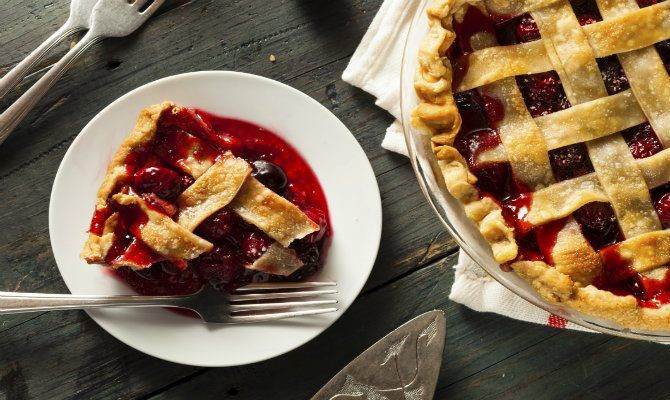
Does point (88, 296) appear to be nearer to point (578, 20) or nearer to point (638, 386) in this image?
point (578, 20)

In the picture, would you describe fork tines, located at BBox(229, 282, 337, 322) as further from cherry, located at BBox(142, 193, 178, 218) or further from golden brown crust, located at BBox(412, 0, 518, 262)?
golden brown crust, located at BBox(412, 0, 518, 262)

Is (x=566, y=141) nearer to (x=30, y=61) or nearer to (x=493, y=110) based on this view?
(x=493, y=110)

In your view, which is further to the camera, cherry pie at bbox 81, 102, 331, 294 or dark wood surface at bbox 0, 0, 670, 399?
dark wood surface at bbox 0, 0, 670, 399

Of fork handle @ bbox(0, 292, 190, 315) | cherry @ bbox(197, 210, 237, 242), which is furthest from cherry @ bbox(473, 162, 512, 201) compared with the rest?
fork handle @ bbox(0, 292, 190, 315)

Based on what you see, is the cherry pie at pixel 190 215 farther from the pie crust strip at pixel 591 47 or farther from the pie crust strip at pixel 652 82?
the pie crust strip at pixel 652 82

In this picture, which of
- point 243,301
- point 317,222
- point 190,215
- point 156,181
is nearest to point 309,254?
point 317,222

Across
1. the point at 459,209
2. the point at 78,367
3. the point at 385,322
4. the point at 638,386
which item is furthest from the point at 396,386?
the point at 78,367

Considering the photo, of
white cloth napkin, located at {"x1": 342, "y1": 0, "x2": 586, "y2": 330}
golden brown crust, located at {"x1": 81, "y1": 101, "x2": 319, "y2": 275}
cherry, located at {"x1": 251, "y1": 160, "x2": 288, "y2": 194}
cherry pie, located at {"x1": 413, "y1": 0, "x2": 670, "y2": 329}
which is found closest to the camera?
cherry pie, located at {"x1": 413, "y1": 0, "x2": 670, "y2": 329}
